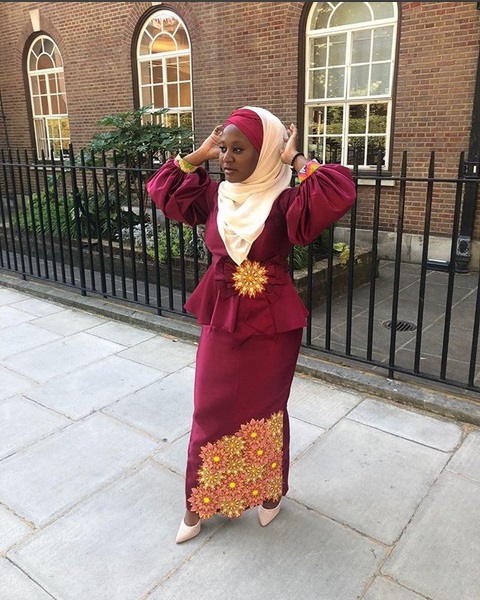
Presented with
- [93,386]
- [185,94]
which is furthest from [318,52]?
[93,386]

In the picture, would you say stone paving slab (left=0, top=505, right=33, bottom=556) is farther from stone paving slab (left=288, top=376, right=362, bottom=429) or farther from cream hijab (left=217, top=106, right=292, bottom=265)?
stone paving slab (left=288, top=376, right=362, bottom=429)

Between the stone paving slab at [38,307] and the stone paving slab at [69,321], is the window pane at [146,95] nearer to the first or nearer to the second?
the stone paving slab at [38,307]

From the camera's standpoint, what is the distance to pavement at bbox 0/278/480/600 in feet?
6.74

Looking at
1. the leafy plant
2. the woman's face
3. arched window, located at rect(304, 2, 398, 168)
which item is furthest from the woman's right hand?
arched window, located at rect(304, 2, 398, 168)

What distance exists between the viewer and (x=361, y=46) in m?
7.68

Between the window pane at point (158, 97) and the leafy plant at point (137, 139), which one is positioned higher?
the window pane at point (158, 97)

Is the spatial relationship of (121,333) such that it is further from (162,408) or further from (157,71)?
(157,71)

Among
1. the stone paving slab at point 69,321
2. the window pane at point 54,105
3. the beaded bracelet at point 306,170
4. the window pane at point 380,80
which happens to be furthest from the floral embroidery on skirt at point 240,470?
the window pane at point 54,105

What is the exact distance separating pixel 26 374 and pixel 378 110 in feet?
20.6

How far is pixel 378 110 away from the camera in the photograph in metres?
7.71

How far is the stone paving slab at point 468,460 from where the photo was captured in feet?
8.91

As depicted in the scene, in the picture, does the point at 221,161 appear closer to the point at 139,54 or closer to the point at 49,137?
the point at 139,54

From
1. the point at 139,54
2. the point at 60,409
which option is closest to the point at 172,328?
the point at 60,409

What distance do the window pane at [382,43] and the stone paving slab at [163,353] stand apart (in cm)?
552
